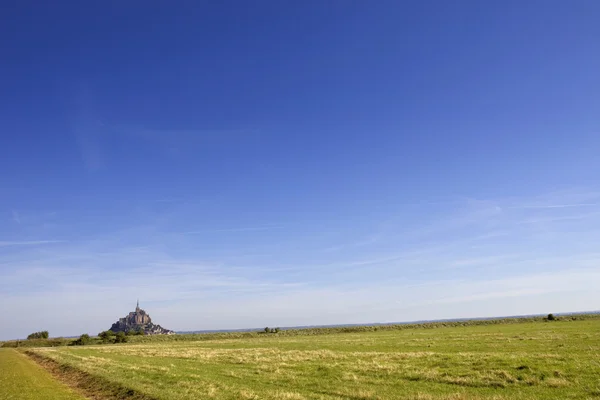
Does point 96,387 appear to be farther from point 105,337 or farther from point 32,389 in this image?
point 105,337

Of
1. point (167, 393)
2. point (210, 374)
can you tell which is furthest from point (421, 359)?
point (167, 393)

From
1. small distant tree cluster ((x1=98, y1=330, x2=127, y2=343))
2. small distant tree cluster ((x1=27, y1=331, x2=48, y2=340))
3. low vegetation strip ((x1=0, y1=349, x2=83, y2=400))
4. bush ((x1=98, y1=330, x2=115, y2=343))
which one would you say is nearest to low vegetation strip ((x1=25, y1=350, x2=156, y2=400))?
low vegetation strip ((x1=0, y1=349, x2=83, y2=400))

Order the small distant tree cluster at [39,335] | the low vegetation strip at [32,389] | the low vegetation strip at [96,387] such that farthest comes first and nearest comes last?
the small distant tree cluster at [39,335] → the low vegetation strip at [32,389] → the low vegetation strip at [96,387]

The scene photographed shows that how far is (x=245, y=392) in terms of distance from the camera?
19.7 metres

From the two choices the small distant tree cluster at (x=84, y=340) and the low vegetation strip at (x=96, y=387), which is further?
the small distant tree cluster at (x=84, y=340)

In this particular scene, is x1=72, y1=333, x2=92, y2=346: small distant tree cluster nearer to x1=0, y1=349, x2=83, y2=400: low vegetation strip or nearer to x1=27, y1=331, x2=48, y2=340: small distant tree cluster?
x1=27, y1=331, x2=48, y2=340: small distant tree cluster

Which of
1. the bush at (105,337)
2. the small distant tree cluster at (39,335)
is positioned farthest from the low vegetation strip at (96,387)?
the small distant tree cluster at (39,335)

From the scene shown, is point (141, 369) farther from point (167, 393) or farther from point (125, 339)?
point (125, 339)

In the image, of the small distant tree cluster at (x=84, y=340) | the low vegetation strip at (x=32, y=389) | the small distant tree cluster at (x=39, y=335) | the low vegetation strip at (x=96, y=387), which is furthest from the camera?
the small distant tree cluster at (x=39, y=335)

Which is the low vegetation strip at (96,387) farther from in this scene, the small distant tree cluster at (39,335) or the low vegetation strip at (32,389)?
the small distant tree cluster at (39,335)

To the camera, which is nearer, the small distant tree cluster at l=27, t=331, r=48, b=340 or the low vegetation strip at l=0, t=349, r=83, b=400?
the low vegetation strip at l=0, t=349, r=83, b=400

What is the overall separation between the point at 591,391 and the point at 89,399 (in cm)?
2510

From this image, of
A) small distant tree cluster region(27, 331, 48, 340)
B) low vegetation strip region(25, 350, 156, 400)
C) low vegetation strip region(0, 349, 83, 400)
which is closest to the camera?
low vegetation strip region(25, 350, 156, 400)

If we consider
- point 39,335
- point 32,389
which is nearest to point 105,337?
point 39,335
